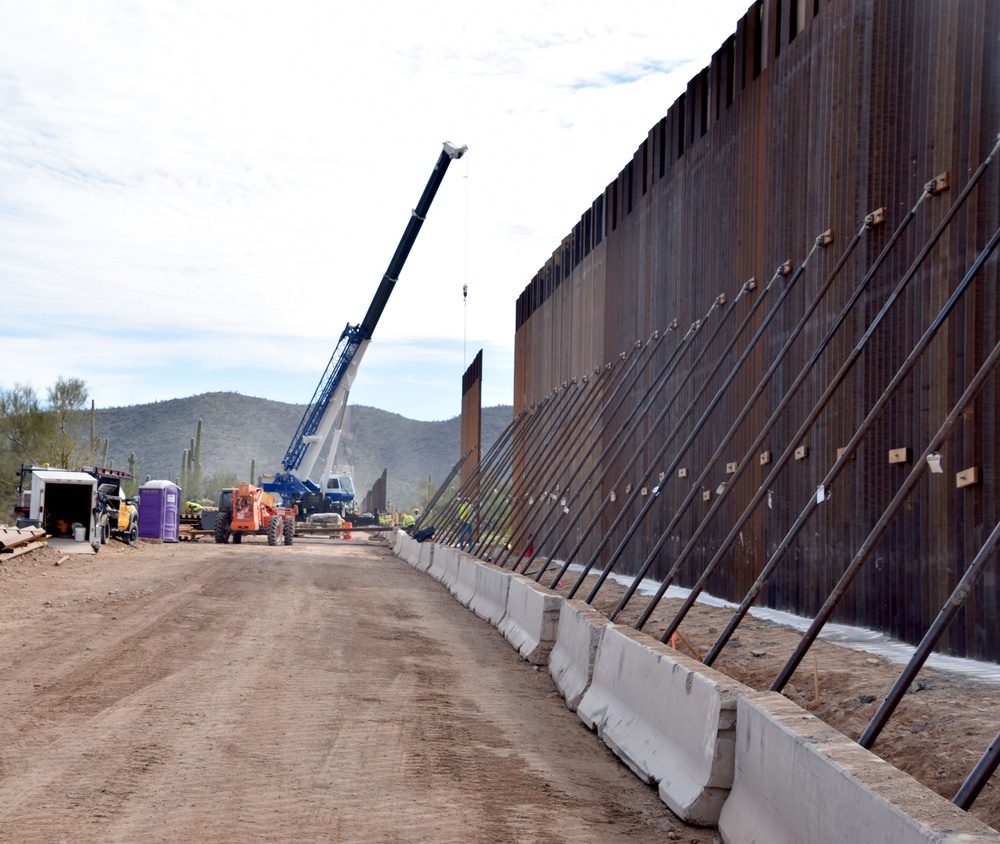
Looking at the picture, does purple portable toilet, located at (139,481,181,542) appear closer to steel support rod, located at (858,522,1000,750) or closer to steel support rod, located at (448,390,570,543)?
steel support rod, located at (448,390,570,543)

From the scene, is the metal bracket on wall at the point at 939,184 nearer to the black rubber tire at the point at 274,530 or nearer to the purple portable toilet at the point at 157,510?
the black rubber tire at the point at 274,530

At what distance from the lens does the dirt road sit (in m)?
5.89

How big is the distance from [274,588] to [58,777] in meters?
14.2

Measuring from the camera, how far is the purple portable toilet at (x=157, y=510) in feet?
140

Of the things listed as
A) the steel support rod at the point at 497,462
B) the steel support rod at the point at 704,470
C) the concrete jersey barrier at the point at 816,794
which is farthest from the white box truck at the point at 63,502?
the concrete jersey barrier at the point at 816,794

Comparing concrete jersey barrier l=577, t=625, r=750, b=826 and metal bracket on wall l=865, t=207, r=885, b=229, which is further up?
metal bracket on wall l=865, t=207, r=885, b=229

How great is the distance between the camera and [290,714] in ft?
28.2

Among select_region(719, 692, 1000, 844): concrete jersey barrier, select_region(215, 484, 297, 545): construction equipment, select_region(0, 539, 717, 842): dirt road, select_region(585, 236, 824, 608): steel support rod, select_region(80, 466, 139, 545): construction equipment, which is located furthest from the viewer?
select_region(215, 484, 297, 545): construction equipment

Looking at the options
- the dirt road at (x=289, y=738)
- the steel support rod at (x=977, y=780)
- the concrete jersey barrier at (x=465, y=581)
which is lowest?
the dirt road at (x=289, y=738)

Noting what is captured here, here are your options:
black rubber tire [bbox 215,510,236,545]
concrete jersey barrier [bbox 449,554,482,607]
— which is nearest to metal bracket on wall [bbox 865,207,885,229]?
concrete jersey barrier [bbox 449,554,482,607]

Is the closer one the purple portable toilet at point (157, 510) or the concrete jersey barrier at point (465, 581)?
the concrete jersey barrier at point (465, 581)

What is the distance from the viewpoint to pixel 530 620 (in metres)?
13.0

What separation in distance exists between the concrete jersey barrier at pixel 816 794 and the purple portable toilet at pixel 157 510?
3893cm

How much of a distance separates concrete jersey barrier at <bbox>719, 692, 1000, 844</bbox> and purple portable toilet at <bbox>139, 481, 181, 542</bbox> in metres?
38.9
